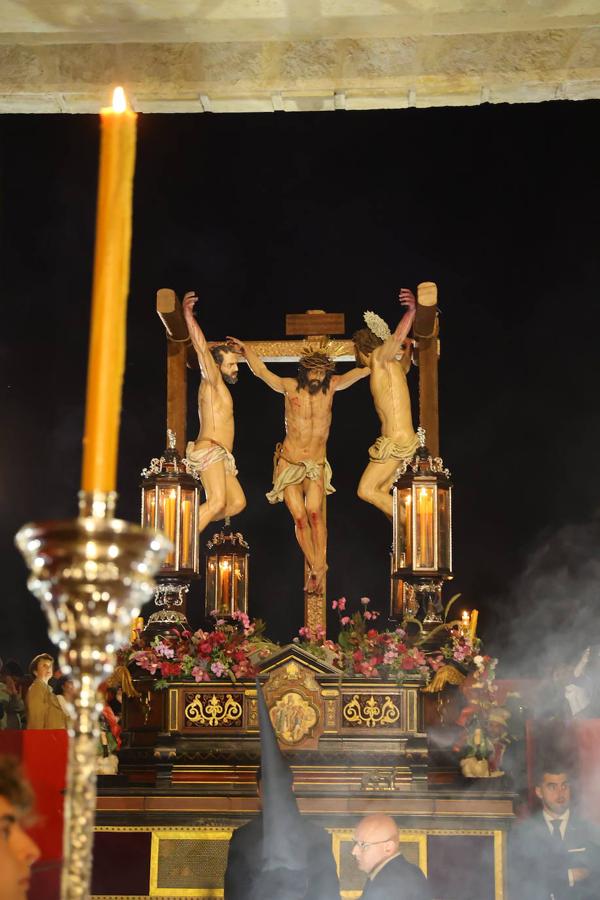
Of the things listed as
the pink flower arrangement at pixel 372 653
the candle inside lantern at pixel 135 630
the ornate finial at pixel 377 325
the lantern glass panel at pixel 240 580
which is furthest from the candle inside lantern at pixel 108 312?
the lantern glass panel at pixel 240 580

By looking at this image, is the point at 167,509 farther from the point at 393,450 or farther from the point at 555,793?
the point at 555,793

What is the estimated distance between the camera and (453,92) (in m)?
7.87

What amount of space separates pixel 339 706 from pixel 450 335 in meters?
3.89

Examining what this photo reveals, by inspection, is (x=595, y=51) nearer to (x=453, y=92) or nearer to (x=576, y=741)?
(x=453, y=92)

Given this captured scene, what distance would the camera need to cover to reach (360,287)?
980 cm

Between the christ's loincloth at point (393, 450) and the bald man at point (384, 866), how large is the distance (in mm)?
4753

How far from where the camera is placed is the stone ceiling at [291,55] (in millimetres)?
7336

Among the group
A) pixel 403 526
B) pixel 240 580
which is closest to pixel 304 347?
pixel 403 526

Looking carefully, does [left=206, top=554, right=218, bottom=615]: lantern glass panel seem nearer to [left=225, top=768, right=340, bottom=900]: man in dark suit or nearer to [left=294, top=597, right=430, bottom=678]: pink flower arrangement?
[left=294, top=597, right=430, bottom=678]: pink flower arrangement

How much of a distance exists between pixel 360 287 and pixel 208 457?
2.06 metres

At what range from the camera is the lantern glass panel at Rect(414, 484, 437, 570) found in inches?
303

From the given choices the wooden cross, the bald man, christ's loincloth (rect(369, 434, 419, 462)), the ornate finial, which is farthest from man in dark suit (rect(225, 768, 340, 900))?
the ornate finial

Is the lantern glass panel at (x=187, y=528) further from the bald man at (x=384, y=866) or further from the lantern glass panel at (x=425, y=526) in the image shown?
the bald man at (x=384, y=866)

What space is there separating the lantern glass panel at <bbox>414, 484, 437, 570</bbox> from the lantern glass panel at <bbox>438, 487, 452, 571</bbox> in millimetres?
48
